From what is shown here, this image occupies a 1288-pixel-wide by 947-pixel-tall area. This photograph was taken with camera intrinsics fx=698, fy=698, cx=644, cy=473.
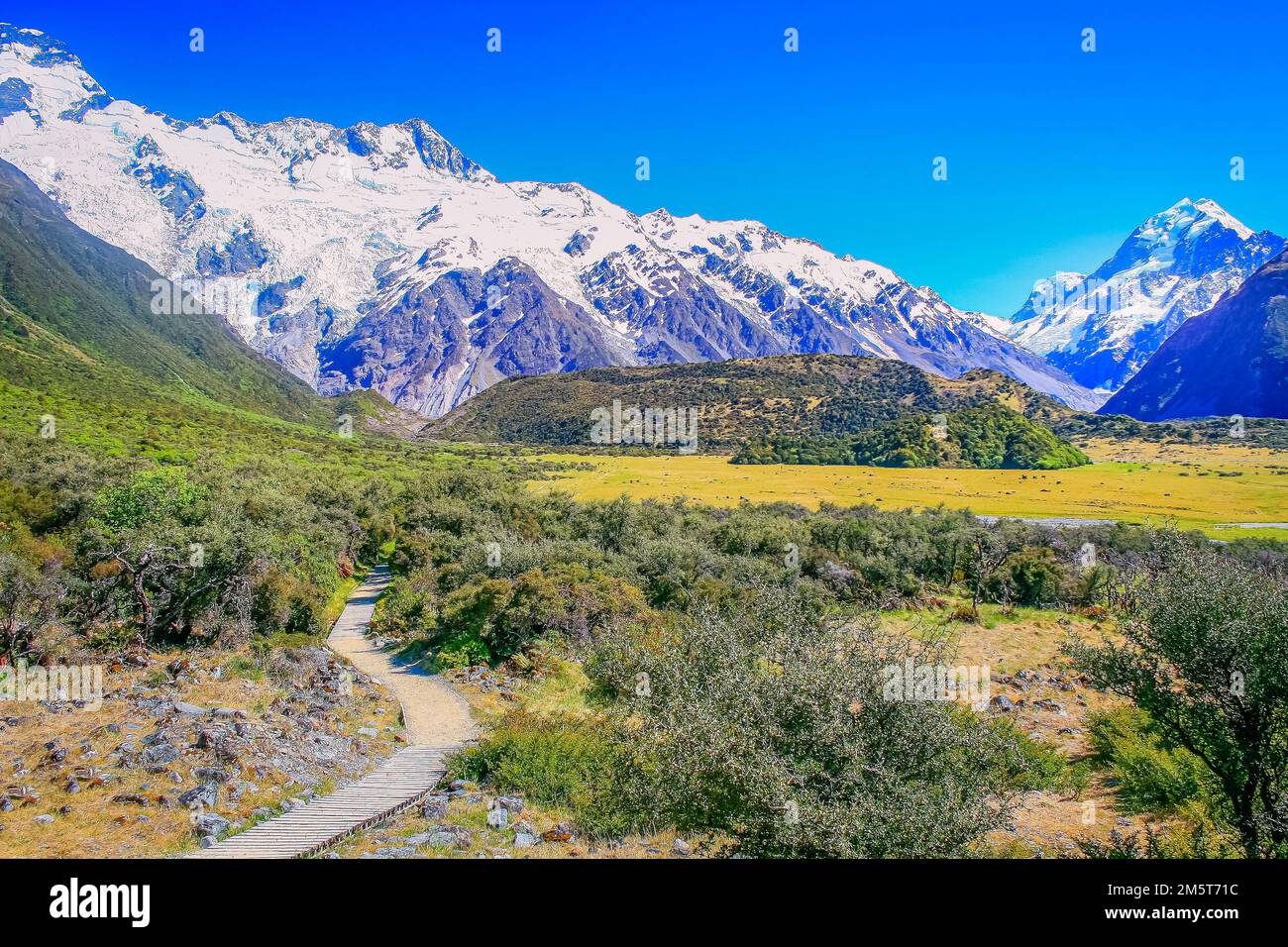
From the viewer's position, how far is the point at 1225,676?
36.5 ft

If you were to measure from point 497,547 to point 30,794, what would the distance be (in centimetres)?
2155

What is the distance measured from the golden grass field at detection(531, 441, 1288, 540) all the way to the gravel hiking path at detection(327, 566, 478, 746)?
44.4m

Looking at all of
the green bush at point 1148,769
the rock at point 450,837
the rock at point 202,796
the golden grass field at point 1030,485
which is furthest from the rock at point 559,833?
the golden grass field at point 1030,485

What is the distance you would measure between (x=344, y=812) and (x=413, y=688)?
32.4 feet

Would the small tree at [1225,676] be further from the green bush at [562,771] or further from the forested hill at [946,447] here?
the forested hill at [946,447]

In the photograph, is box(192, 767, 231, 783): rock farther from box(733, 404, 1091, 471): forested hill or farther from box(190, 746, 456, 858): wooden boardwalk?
box(733, 404, 1091, 471): forested hill

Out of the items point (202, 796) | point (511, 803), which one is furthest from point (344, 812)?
point (511, 803)

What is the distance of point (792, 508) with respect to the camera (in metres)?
63.8

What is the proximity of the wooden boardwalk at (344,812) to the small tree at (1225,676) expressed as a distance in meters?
13.7

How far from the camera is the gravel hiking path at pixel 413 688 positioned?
19.3 meters

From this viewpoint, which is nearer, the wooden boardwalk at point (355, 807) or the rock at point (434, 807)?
the wooden boardwalk at point (355, 807)

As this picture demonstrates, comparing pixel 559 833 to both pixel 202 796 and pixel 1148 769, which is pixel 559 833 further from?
pixel 1148 769

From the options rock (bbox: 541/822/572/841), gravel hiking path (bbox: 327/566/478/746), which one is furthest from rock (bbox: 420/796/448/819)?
gravel hiking path (bbox: 327/566/478/746)
